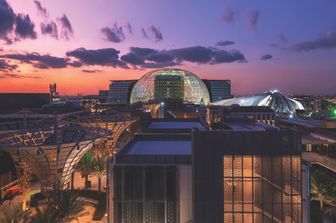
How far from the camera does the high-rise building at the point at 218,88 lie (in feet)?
598

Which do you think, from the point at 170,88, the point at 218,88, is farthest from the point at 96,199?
the point at 218,88

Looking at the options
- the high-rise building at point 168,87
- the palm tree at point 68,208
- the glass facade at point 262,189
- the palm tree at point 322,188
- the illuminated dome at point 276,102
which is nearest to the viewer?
the glass facade at point 262,189

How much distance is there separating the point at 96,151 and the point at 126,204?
121 feet

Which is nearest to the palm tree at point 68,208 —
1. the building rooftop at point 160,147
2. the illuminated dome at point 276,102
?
the building rooftop at point 160,147

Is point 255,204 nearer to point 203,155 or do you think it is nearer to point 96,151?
point 203,155

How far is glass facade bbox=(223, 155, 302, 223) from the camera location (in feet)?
55.2

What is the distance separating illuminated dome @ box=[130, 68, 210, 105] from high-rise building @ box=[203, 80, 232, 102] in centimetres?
4172

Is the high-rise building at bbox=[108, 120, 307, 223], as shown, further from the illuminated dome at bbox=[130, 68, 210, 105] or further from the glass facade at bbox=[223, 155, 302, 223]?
the illuminated dome at bbox=[130, 68, 210, 105]

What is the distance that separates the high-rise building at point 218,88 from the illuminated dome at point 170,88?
41.7 m

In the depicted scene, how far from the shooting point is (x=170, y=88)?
139 meters

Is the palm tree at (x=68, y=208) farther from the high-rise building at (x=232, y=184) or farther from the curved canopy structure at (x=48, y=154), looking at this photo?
the high-rise building at (x=232, y=184)

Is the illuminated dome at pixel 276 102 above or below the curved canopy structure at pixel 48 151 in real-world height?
above

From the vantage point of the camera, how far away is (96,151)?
53500mm

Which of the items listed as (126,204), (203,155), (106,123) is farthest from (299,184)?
(106,123)
